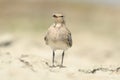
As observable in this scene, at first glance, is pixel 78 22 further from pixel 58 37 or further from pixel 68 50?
pixel 58 37

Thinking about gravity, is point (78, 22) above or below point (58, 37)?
above

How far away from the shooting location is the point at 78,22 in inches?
1409

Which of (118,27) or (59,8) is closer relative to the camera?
(118,27)

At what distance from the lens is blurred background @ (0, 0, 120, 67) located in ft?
83.1

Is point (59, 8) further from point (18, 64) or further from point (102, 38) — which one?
point (18, 64)

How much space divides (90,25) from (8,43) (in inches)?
446

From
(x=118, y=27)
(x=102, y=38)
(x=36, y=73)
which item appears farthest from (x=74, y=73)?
(x=118, y=27)

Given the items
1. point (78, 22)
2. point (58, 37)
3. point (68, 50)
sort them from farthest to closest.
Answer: point (78, 22)
point (68, 50)
point (58, 37)

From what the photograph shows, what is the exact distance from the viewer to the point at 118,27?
3325cm

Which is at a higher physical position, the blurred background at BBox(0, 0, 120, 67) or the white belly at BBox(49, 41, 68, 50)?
the blurred background at BBox(0, 0, 120, 67)

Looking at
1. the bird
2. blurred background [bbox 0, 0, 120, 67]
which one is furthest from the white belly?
blurred background [bbox 0, 0, 120, 67]

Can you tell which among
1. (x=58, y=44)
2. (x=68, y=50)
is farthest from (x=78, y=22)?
(x=58, y=44)

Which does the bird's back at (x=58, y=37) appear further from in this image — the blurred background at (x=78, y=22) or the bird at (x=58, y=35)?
the blurred background at (x=78, y=22)

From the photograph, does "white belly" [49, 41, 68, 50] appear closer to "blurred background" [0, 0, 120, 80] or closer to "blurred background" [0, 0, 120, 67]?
"blurred background" [0, 0, 120, 80]
